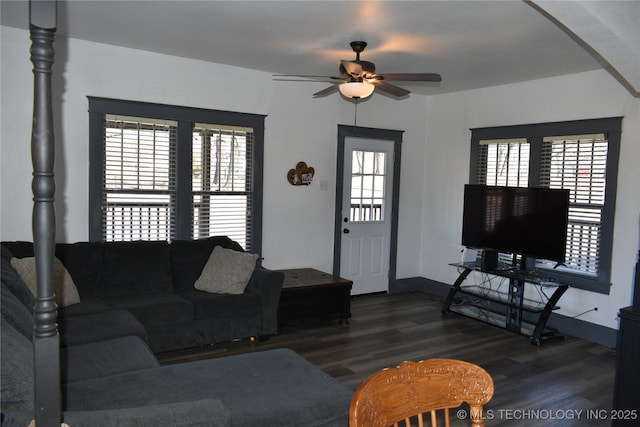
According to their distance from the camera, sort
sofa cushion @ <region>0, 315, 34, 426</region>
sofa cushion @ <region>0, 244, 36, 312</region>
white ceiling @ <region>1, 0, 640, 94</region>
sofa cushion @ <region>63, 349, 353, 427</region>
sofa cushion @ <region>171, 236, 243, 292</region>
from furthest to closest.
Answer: sofa cushion @ <region>171, 236, 243, 292</region> < white ceiling @ <region>1, 0, 640, 94</region> < sofa cushion @ <region>0, 244, 36, 312</region> < sofa cushion @ <region>63, 349, 353, 427</region> < sofa cushion @ <region>0, 315, 34, 426</region>

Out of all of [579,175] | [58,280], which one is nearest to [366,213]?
[579,175]

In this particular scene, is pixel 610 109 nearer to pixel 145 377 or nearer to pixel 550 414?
pixel 550 414

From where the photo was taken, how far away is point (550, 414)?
3512 mm

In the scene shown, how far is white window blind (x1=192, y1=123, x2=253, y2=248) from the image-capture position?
5418mm

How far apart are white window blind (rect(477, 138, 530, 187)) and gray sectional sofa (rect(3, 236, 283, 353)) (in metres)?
3.07

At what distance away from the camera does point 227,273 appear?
480cm

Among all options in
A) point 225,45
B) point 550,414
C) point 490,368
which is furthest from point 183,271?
→ point 550,414

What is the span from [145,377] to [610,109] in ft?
15.9

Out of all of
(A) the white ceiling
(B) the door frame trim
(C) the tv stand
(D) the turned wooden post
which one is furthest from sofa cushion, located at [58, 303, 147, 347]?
(C) the tv stand

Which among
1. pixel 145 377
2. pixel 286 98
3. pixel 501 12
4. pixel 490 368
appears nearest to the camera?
pixel 145 377

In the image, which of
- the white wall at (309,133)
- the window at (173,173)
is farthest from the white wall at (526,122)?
the window at (173,173)

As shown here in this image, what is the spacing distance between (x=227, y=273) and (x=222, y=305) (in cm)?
38

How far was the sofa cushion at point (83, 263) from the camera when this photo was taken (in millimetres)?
4367

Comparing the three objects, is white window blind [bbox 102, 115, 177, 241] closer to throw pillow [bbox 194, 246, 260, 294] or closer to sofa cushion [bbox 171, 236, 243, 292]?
sofa cushion [bbox 171, 236, 243, 292]
